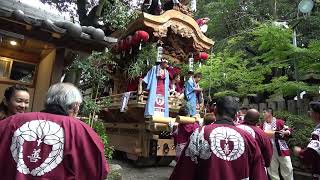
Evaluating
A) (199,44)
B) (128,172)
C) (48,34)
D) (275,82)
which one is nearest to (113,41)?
(48,34)

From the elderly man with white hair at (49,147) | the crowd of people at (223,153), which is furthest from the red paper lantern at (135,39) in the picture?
the elderly man with white hair at (49,147)

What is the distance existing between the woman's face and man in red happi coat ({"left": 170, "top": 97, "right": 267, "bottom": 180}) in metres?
1.88

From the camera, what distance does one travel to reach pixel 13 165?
2.43 metres

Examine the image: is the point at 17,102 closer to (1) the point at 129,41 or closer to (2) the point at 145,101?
(2) the point at 145,101

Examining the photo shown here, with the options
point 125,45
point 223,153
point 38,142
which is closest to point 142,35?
point 125,45

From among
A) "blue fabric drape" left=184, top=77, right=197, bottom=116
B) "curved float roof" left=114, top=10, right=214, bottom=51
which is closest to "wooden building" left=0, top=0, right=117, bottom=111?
"curved float roof" left=114, top=10, right=214, bottom=51

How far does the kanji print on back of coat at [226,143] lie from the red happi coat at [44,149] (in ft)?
4.15

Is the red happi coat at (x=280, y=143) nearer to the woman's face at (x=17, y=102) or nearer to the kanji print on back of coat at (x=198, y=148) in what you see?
the kanji print on back of coat at (x=198, y=148)

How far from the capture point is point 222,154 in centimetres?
307

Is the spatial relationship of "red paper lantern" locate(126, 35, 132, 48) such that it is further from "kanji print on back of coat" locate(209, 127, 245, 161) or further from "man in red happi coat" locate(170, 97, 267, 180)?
"kanji print on back of coat" locate(209, 127, 245, 161)

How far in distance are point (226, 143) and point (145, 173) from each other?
21.6 feet

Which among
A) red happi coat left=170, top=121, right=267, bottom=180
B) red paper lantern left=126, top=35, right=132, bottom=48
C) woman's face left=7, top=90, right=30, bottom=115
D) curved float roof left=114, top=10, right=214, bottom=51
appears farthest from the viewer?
red paper lantern left=126, top=35, right=132, bottom=48

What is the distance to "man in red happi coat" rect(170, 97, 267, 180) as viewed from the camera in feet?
9.98

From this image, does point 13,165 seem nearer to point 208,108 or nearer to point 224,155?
point 224,155
